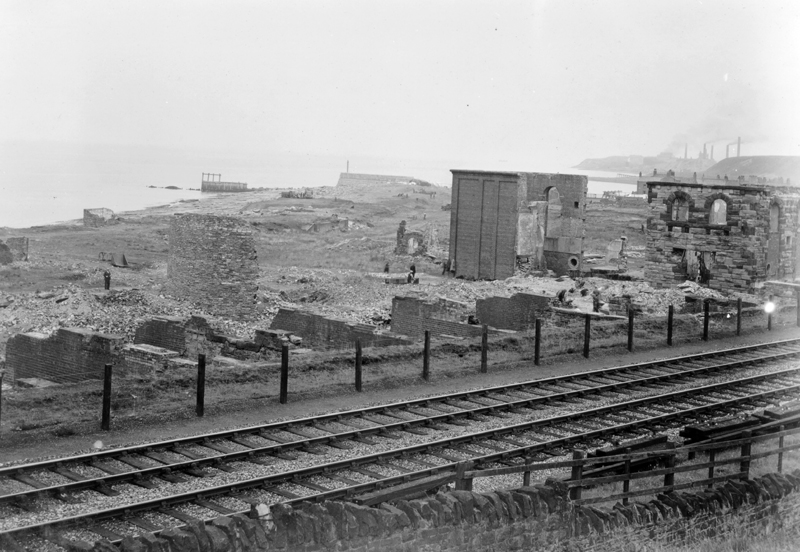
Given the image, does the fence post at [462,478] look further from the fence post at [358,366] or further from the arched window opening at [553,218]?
the arched window opening at [553,218]

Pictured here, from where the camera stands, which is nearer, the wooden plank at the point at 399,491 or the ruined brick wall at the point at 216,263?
the wooden plank at the point at 399,491

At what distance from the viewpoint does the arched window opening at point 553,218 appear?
50188 millimetres

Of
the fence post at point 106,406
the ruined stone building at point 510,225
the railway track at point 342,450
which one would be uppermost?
the ruined stone building at point 510,225

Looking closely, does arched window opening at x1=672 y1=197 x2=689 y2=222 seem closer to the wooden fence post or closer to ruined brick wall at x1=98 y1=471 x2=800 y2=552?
ruined brick wall at x1=98 y1=471 x2=800 y2=552

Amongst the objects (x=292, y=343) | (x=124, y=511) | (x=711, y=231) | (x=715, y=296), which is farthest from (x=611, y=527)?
(x=711, y=231)

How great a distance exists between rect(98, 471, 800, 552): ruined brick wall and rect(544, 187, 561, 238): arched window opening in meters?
38.7

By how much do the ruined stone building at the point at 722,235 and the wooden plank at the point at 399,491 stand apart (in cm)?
3270

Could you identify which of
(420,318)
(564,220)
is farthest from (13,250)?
(420,318)

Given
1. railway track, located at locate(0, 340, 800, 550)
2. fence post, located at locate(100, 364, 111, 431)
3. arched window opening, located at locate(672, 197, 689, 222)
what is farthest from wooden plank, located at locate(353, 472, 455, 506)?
arched window opening, located at locate(672, 197, 689, 222)

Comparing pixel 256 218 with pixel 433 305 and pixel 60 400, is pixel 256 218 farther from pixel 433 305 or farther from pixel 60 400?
pixel 60 400

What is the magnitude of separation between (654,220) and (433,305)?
17630 mm

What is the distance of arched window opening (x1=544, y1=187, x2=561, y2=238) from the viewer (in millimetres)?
50188

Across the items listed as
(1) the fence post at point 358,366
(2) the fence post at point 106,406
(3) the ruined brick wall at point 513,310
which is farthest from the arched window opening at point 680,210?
(2) the fence post at point 106,406

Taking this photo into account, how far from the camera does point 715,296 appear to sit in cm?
3666
